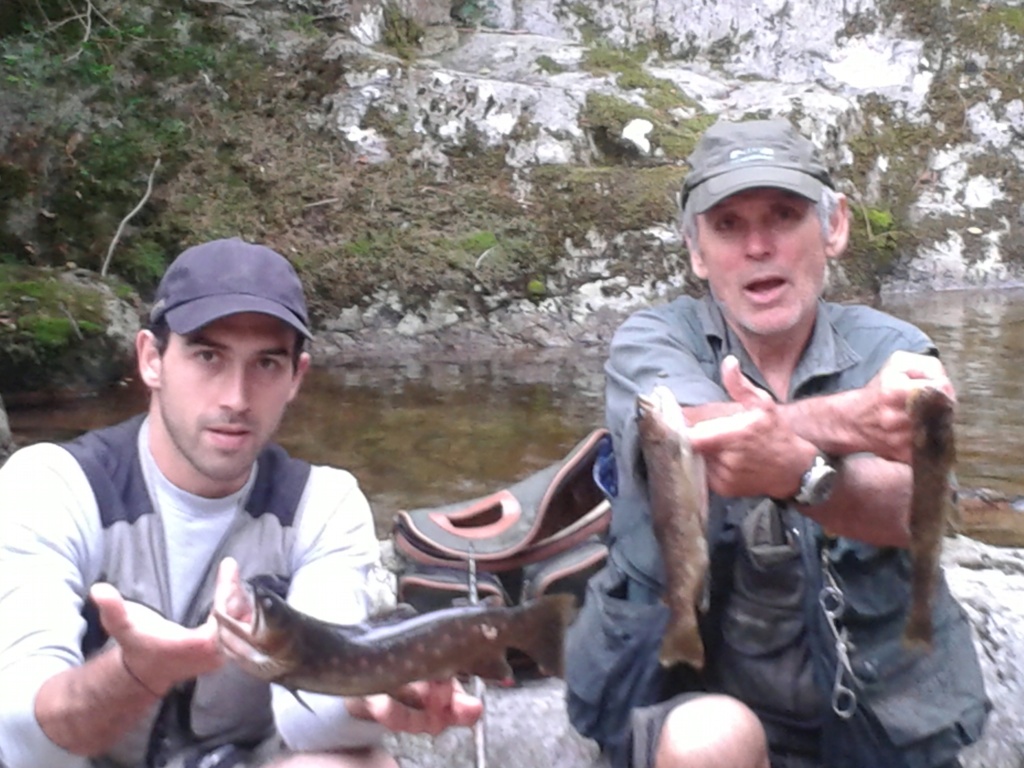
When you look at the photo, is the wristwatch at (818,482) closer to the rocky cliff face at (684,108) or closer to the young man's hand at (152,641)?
the young man's hand at (152,641)

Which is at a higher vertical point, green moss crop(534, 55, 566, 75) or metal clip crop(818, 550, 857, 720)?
green moss crop(534, 55, 566, 75)

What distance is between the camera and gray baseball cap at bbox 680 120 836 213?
2322mm

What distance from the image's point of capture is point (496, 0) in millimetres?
13703

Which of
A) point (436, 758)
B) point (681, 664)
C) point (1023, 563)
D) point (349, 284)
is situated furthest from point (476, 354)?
point (681, 664)

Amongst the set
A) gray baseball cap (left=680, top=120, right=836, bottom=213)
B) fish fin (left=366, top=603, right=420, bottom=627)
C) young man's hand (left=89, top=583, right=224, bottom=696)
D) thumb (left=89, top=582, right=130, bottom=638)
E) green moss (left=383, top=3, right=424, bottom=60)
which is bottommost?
fish fin (left=366, top=603, right=420, bottom=627)

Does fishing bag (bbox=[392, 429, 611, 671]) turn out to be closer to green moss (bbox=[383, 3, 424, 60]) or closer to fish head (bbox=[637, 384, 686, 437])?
fish head (bbox=[637, 384, 686, 437])

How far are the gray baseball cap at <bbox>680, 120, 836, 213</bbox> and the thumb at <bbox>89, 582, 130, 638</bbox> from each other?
143 centimetres

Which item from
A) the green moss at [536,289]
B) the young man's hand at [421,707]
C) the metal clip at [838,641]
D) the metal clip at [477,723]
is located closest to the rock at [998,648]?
the metal clip at [838,641]

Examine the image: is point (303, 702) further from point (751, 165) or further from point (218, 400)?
point (751, 165)

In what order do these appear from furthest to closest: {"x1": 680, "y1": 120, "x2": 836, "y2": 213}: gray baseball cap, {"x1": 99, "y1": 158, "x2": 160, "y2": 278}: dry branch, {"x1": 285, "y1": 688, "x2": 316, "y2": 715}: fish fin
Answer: {"x1": 99, "y1": 158, "x2": 160, "y2": 278}: dry branch → {"x1": 680, "y1": 120, "x2": 836, "y2": 213}: gray baseball cap → {"x1": 285, "y1": 688, "x2": 316, "y2": 715}: fish fin

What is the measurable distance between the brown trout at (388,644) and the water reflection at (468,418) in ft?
10.3

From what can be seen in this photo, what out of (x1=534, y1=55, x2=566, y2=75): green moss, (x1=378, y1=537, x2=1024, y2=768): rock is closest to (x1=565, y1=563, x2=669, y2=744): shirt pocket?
(x1=378, y1=537, x2=1024, y2=768): rock

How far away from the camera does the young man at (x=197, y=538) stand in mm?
1906

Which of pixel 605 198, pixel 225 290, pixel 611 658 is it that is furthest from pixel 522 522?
pixel 605 198
